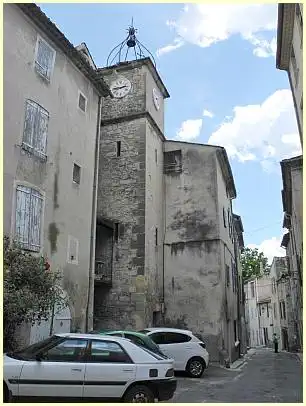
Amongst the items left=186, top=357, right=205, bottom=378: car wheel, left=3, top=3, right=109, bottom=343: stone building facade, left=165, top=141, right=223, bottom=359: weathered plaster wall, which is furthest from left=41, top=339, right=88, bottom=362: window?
left=165, top=141, right=223, bottom=359: weathered plaster wall

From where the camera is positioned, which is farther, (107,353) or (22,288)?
(22,288)

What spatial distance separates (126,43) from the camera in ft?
76.3

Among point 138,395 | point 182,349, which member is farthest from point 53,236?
point 138,395

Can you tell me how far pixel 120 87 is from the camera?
22.1m

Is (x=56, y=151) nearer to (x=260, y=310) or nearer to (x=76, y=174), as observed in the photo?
(x=76, y=174)

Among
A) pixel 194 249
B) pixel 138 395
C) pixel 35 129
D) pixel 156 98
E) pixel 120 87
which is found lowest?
pixel 138 395

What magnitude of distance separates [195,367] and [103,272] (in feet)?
20.9

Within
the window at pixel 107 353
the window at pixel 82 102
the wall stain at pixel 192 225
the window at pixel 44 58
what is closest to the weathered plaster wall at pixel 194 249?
the wall stain at pixel 192 225

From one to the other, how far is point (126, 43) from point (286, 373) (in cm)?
1820

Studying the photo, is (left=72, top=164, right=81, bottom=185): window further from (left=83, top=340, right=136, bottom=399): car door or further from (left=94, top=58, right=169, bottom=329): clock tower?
(left=83, top=340, right=136, bottom=399): car door

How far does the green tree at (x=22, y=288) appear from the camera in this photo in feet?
29.0

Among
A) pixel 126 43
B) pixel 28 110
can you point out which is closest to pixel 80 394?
pixel 28 110

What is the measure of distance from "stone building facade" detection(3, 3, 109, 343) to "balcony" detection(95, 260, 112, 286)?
3.07m

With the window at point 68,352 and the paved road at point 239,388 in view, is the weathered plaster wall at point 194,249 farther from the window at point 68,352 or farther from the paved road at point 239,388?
the window at point 68,352
